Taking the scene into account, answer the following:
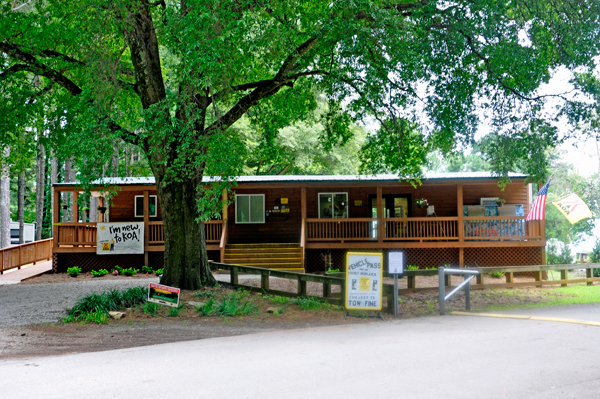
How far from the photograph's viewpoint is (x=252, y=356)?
21.5 feet

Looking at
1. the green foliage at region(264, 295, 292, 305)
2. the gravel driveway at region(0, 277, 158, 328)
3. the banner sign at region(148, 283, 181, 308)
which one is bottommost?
the gravel driveway at region(0, 277, 158, 328)

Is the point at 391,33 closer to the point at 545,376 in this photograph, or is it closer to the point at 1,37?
the point at 545,376

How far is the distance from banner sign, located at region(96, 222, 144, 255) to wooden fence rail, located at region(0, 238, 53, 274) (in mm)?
4042

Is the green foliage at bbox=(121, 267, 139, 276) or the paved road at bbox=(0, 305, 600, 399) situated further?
the green foliage at bbox=(121, 267, 139, 276)

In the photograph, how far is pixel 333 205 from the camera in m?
21.4

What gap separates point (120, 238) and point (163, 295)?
10020 millimetres

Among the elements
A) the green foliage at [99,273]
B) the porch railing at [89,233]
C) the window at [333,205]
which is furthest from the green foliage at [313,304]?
the window at [333,205]

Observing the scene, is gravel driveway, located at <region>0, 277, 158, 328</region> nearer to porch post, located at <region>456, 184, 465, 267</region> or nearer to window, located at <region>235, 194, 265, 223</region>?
window, located at <region>235, 194, 265, 223</region>

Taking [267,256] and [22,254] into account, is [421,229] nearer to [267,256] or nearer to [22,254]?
[267,256]

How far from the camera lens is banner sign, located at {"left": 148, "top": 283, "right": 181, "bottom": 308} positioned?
9.93 m

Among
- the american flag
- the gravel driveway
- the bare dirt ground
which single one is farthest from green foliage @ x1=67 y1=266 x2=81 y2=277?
the american flag

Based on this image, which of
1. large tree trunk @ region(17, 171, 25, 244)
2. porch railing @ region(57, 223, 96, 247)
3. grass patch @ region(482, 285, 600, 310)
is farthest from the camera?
large tree trunk @ region(17, 171, 25, 244)

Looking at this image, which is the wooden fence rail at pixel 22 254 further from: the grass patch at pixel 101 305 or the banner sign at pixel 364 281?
the banner sign at pixel 364 281

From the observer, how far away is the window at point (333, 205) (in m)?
21.3
